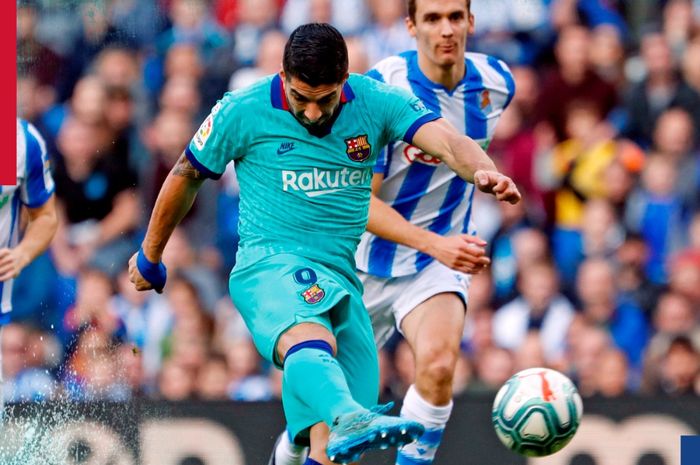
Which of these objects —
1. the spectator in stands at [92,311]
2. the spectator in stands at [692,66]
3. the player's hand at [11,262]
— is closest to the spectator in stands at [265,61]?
the spectator in stands at [92,311]

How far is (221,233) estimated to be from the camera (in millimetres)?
9398

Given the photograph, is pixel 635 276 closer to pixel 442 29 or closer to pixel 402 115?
pixel 442 29

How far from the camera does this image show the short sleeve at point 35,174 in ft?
26.8

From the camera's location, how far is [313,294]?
5684mm

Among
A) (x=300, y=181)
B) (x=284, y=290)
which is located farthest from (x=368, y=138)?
(x=284, y=290)

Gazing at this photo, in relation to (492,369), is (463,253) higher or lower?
higher

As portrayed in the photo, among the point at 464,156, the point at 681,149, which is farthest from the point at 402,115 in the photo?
the point at 681,149

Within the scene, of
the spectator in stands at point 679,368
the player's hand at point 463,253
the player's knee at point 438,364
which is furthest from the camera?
the spectator in stands at point 679,368

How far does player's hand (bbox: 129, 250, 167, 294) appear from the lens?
20.1 ft

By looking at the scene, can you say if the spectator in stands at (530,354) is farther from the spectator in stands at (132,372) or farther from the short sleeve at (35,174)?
the short sleeve at (35,174)

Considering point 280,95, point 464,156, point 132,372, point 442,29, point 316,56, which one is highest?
point 316,56

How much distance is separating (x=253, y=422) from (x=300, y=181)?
273 cm

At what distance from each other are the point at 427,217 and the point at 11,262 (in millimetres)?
2495

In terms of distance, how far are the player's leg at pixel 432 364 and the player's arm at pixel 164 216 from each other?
1.42 meters
